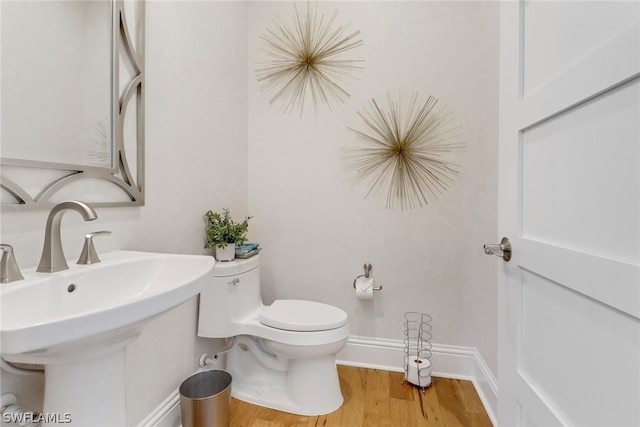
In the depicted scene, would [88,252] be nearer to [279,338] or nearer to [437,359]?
[279,338]

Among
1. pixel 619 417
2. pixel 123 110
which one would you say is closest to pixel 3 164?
pixel 123 110

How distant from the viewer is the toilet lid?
4.86 ft

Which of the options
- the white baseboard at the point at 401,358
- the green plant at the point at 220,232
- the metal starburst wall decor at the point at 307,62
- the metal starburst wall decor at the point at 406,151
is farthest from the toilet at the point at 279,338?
the metal starburst wall decor at the point at 307,62

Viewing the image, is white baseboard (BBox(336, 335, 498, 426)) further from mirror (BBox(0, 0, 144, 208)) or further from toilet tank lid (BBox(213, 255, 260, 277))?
mirror (BBox(0, 0, 144, 208))

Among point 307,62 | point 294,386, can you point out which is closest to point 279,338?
point 294,386

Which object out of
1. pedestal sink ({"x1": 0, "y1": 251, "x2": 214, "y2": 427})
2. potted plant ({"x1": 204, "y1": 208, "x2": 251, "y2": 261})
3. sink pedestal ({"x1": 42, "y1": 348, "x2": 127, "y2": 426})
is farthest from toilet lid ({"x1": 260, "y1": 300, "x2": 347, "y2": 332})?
sink pedestal ({"x1": 42, "y1": 348, "x2": 127, "y2": 426})

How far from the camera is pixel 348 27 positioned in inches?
77.3

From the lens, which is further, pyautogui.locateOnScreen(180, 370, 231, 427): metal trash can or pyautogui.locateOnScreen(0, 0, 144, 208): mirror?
pyautogui.locateOnScreen(180, 370, 231, 427): metal trash can

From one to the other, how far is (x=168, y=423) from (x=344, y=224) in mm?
1327

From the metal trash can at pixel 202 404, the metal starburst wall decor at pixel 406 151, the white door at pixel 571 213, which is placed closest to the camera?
the white door at pixel 571 213

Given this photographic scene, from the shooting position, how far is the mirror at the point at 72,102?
826 mm

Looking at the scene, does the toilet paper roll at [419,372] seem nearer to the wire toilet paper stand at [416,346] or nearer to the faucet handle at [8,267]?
the wire toilet paper stand at [416,346]

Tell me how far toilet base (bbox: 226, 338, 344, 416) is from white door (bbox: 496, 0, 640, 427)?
2.77ft

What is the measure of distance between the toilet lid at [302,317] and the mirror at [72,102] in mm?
816
